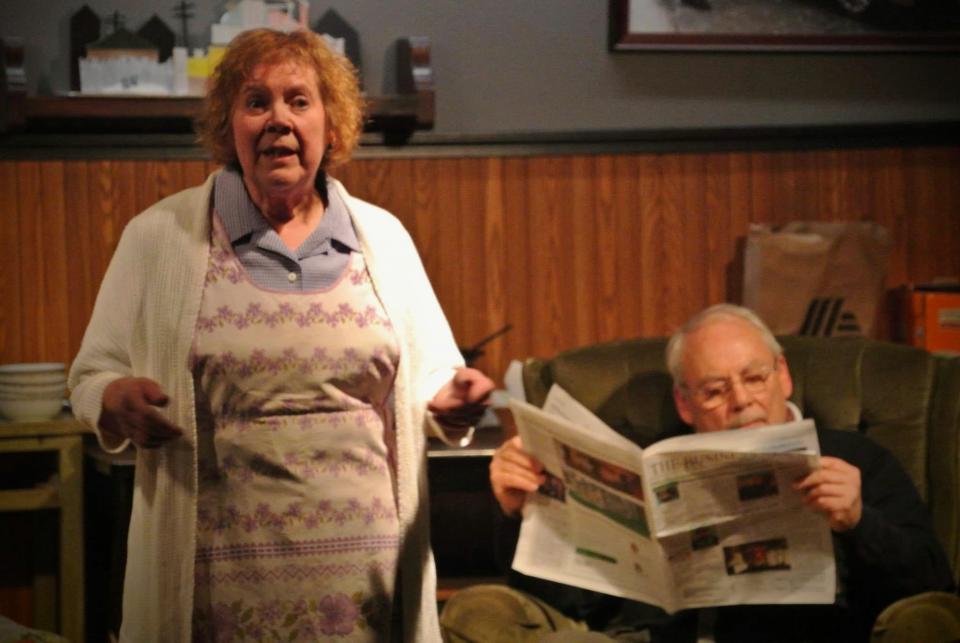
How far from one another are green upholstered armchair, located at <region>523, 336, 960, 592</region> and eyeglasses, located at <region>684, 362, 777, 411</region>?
0.91 feet

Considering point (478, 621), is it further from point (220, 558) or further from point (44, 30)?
point (44, 30)

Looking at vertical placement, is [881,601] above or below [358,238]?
below

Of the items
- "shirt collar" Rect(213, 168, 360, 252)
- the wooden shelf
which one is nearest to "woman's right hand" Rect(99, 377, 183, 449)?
"shirt collar" Rect(213, 168, 360, 252)

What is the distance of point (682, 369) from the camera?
83.4 inches

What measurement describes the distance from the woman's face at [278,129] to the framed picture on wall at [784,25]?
1.54 metres

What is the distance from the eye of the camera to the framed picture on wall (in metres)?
3.04

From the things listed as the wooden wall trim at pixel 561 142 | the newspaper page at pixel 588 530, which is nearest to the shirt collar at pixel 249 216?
the newspaper page at pixel 588 530

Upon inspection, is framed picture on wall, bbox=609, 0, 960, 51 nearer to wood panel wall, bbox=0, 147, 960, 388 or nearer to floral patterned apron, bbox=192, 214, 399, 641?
wood panel wall, bbox=0, 147, 960, 388

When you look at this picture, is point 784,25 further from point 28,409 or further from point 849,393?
point 28,409

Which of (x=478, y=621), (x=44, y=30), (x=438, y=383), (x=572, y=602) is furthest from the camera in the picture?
(x=44, y=30)

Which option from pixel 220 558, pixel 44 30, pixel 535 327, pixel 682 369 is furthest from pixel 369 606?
pixel 44 30

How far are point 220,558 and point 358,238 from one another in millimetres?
502

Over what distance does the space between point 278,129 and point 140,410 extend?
0.45 meters

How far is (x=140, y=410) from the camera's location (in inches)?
58.2
